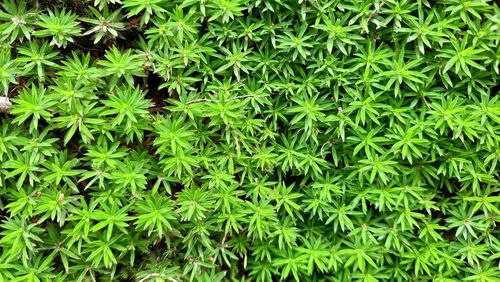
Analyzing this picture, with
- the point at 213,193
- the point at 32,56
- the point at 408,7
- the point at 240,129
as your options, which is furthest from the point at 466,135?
the point at 32,56

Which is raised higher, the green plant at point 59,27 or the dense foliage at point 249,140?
the green plant at point 59,27

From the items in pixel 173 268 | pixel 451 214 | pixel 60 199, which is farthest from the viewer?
pixel 451 214

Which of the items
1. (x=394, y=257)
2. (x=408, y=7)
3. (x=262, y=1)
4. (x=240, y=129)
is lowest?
(x=394, y=257)

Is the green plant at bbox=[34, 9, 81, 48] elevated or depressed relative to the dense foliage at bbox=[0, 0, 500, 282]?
elevated

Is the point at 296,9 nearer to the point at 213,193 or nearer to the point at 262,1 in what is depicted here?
the point at 262,1

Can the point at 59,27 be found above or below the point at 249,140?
above

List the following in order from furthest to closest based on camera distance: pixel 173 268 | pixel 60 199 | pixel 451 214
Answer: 1. pixel 451 214
2. pixel 173 268
3. pixel 60 199

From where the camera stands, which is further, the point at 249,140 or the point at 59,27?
the point at 249,140

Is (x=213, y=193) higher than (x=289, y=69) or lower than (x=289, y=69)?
lower
